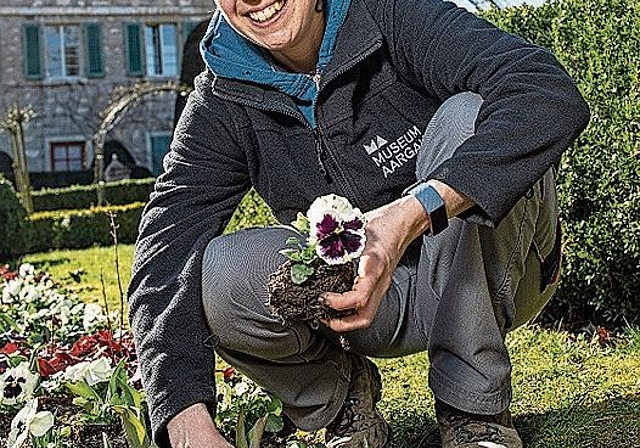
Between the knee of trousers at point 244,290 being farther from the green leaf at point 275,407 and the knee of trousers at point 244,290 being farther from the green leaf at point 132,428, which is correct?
the green leaf at point 275,407

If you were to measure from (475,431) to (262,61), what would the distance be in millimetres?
1014

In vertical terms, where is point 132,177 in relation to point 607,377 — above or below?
below

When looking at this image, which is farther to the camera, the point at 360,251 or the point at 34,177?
the point at 34,177

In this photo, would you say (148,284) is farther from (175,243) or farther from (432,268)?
(432,268)

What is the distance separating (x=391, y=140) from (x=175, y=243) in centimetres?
58

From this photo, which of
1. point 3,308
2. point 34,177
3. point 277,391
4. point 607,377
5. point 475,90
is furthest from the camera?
point 34,177

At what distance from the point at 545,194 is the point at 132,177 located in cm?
2427

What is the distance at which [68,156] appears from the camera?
2834cm

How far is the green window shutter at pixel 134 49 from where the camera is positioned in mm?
28211

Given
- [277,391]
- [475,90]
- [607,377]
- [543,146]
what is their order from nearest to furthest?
[543,146] → [475,90] → [277,391] → [607,377]

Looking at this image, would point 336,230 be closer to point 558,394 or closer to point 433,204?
point 433,204

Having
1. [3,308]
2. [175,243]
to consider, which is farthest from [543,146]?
[3,308]

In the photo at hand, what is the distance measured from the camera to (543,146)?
2068 mm

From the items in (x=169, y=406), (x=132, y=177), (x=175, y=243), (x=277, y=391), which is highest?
(x=175, y=243)
